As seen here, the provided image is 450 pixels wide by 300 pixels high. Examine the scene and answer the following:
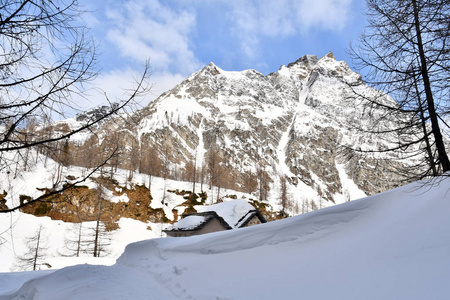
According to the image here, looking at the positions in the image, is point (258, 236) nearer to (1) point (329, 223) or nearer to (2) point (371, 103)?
(1) point (329, 223)

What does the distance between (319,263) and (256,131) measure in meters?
135

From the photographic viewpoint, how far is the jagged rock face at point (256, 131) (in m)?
109

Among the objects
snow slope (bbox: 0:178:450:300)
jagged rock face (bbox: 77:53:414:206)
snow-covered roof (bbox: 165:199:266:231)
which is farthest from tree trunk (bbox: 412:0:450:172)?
jagged rock face (bbox: 77:53:414:206)

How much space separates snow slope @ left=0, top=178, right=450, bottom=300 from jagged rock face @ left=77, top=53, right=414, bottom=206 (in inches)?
2890

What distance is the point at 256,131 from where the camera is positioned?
449ft

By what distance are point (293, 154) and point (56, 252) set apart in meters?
111

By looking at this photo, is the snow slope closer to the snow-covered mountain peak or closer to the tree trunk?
the tree trunk

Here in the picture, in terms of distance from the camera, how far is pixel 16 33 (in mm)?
2643

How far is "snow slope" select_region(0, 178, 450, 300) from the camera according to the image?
2883 millimetres

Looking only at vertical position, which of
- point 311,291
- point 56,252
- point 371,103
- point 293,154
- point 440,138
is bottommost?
point 56,252

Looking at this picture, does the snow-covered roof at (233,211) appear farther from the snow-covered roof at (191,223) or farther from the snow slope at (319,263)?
the snow slope at (319,263)

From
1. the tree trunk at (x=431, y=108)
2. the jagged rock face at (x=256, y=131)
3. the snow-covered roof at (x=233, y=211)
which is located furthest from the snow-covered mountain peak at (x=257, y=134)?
the tree trunk at (x=431, y=108)

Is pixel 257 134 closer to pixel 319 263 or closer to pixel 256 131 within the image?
pixel 256 131

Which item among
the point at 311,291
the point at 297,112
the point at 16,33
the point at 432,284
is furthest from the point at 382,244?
the point at 297,112
